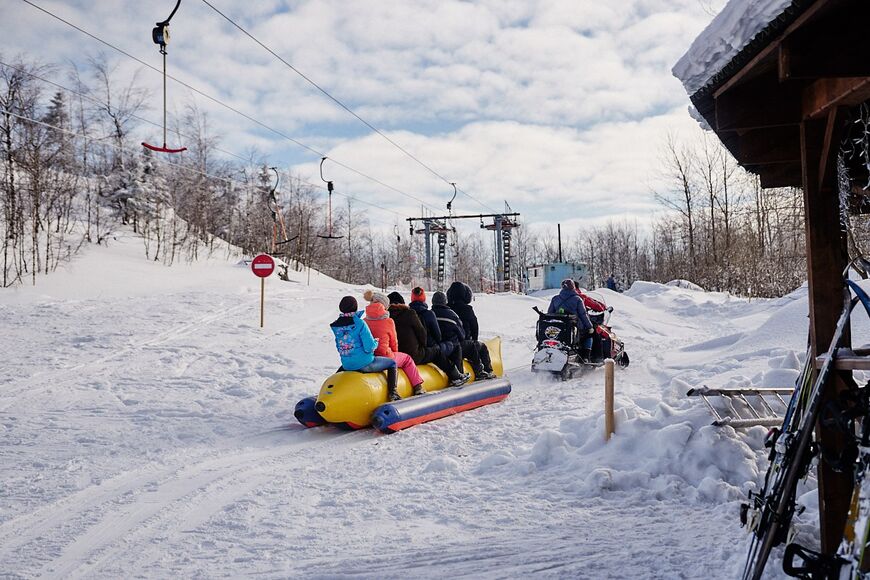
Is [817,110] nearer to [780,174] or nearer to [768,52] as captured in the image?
[768,52]

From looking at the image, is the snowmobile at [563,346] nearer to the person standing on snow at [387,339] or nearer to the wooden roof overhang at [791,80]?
the person standing on snow at [387,339]

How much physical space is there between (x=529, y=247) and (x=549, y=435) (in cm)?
7680

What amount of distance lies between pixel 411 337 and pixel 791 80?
613 centimetres

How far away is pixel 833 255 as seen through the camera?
137 inches

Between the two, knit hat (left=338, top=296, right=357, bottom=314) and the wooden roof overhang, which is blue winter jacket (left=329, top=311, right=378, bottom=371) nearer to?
knit hat (left=338, top=296, right=357, bottom=314)

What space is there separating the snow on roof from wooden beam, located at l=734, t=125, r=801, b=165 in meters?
1.12

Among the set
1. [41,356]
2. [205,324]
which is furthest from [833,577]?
[205,324]

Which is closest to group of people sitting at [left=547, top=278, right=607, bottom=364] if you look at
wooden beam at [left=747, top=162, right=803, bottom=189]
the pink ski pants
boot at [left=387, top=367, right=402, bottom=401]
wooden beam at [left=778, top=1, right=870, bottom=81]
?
the pink ski pants

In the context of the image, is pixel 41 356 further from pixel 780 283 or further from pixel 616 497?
pixel 780 283

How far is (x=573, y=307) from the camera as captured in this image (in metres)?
10.9

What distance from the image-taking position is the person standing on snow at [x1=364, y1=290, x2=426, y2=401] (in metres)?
8.11

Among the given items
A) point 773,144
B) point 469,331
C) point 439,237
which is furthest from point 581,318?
point 439,237

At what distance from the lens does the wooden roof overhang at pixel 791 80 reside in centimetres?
276

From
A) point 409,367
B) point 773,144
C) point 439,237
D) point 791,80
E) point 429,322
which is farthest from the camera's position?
point 439,237
